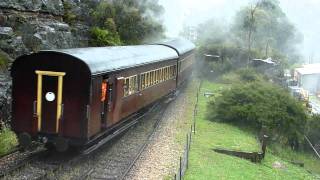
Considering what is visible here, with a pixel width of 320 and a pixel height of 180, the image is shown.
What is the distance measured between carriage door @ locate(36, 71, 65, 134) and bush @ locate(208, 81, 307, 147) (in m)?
12.9

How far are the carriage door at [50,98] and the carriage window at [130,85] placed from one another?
3050mm

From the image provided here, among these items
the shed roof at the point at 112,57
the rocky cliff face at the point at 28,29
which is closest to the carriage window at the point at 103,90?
the shed roof at the point at 112,57

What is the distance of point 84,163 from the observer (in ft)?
42.9

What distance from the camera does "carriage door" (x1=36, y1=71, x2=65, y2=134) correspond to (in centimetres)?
1213

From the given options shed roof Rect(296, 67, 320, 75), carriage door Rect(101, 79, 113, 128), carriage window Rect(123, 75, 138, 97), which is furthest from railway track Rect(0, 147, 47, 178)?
shed roof Rect(296, 67, 320, 75)

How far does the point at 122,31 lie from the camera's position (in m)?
33.1

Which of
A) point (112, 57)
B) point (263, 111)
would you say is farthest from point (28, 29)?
point (263, 111)

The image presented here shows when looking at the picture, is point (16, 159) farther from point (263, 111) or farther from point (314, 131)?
point (314, 131)

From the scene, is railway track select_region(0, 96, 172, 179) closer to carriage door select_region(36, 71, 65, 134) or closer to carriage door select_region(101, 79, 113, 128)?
carriage door select_region(101, 79, 113, 128)

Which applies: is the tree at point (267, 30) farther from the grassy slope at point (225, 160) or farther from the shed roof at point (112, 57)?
the shed roof at point (112, 57)


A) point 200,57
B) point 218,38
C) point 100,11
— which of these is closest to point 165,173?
point 100,11

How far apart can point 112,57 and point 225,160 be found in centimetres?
532

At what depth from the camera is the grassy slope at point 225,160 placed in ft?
47.7

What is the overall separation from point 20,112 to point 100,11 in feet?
65.2
